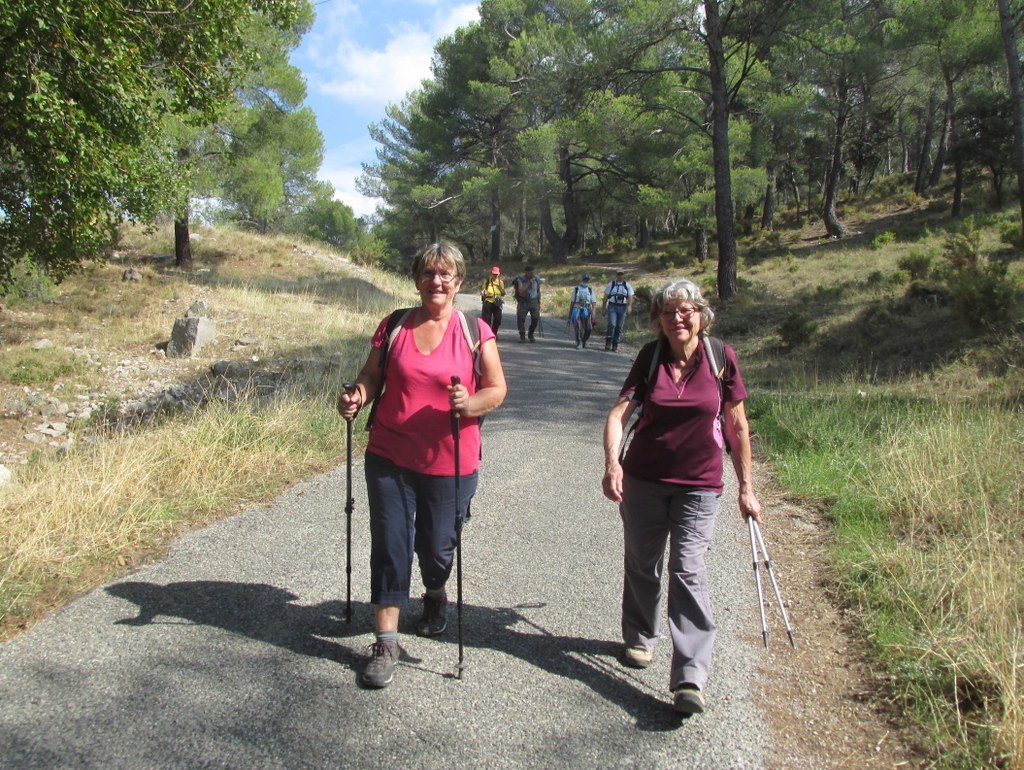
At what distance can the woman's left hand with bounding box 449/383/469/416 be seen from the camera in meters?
3.14

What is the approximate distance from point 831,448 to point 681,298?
423 cm

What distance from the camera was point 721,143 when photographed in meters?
17.5

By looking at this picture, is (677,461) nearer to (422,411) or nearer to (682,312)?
(682,312)

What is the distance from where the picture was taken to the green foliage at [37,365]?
12.9 m

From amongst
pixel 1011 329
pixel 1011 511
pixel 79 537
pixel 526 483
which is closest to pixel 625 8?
pixel 1011 329

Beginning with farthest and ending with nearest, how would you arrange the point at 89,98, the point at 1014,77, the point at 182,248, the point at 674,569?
1. the point at 182,248
2. the point at 1014,77
3. the point at 89,98
4. the point at 674,569

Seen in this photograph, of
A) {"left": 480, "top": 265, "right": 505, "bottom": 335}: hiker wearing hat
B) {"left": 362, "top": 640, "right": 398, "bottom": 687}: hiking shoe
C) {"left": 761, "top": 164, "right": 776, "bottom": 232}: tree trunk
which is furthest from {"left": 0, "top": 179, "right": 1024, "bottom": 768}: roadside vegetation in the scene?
{"left": 761, "top": 164, "right": 776, "bottom": 232}: tree trunk

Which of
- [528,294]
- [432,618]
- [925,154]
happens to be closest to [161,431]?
[432,618]

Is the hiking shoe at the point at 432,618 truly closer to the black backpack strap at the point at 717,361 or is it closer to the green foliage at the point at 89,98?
the black backpack strap at the point at 717,361

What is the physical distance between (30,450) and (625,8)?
14.5 metres

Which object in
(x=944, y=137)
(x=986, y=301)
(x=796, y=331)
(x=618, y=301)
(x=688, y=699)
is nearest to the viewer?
(x=688, y=699)

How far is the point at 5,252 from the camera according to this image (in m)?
11.7

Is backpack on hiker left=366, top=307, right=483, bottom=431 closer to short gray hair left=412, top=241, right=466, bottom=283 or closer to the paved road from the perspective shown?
short gray hair left=412, top=241, right=466, bottom=283

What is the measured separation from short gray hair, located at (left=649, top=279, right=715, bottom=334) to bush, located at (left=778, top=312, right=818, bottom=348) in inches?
477
